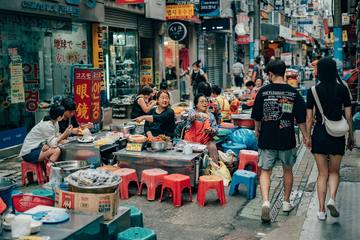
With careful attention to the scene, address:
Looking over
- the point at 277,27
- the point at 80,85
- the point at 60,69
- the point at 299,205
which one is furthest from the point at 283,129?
the point at 277,27

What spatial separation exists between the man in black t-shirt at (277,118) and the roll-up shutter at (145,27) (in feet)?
45.6

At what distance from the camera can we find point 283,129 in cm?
649

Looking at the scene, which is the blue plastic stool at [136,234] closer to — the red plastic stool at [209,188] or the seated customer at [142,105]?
the red plastic stool at [209,188]

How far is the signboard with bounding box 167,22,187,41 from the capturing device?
20281mm

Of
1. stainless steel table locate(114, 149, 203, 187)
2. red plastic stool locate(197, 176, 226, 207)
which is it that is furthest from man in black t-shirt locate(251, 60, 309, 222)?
stainless steel table locate(114, 149, 203, 187)

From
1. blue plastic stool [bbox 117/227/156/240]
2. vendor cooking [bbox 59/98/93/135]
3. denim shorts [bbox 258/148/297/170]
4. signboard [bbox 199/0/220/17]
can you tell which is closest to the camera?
blue plastic stool [bbox 117/227/156/240]

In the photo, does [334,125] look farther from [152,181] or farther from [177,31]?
[177,31]

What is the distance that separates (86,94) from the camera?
1203 centimetres

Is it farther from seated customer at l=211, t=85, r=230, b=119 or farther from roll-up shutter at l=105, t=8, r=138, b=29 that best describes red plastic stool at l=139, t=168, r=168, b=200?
roll-up shutter at l=105, t=8, r=138, b=29

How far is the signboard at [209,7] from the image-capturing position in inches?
964

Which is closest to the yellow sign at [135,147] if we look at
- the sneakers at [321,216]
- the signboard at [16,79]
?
the sneakers at [321,216]

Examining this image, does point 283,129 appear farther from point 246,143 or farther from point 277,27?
point 277,27

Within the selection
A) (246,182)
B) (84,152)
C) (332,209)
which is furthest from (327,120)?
(84,152)

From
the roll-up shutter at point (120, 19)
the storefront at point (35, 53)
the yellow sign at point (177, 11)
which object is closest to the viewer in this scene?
the storefront at point (35, 53)
